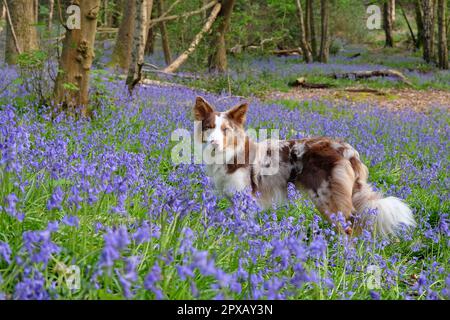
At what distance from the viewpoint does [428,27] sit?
2214 cm

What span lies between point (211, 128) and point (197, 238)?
5.67ft

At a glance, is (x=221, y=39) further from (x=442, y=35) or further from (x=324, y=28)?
(x=442, y=35)

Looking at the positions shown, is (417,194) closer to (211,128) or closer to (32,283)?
(211,128)

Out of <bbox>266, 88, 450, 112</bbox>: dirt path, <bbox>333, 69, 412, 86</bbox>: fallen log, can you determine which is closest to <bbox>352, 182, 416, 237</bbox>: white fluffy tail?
<bbox>266, 88, 450, 112</bbox>: dirt path

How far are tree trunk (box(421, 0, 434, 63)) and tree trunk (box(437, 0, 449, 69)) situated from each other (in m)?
0.84

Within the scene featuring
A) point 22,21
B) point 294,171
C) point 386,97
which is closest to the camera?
point 294,171

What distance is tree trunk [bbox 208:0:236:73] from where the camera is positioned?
1595 cm

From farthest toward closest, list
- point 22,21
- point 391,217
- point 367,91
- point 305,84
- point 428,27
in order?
point 428,27 → point 305,84 → point 367,91 → point 22,21 → point 391,217

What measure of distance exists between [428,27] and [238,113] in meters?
20.3

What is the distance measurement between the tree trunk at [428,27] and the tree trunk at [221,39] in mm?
10214

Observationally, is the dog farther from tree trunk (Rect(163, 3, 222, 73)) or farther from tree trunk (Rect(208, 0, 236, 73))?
tree trunk (Rect(208, 0, 236, 73))

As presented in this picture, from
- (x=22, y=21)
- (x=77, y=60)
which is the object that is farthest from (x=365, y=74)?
(x=77, y=60)

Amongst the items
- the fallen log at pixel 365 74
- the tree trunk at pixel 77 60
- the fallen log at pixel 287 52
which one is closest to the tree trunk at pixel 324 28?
the fallen log at pixel 365 74

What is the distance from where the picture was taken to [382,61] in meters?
26.3
